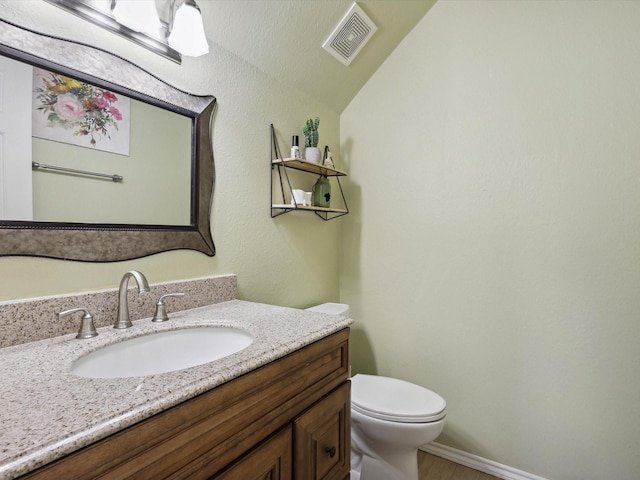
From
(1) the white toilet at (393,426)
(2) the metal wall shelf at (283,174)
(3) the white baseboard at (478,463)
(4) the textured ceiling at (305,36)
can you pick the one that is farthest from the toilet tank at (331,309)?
(4) the textured ceiling at (305,36)

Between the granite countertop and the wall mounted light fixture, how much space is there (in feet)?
3.02

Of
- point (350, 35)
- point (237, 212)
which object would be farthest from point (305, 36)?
point (237, 212)

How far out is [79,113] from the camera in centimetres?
99

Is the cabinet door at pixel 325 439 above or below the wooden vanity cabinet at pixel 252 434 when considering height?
below

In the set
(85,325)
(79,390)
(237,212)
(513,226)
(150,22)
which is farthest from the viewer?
(513,226)

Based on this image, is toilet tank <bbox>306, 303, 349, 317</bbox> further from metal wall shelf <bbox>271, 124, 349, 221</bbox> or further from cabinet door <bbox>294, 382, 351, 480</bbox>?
cabinet door <bbox>294, 382, 351, 480</bbox>

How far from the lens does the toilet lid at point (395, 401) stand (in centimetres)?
136

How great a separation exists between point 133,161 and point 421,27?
1.65m

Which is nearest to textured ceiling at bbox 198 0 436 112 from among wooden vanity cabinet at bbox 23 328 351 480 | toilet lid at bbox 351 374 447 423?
wooden vanity cabinet at bbox 23 328 351 480

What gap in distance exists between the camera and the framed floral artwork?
0.92 m

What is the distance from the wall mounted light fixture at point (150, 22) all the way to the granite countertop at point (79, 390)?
36.3 inches

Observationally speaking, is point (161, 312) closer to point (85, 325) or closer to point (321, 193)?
point (85, 325)

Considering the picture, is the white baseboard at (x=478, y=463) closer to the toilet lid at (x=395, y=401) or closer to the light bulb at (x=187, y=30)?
the toilet lid at (x=395, y=401)

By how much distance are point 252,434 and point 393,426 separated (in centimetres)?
82
